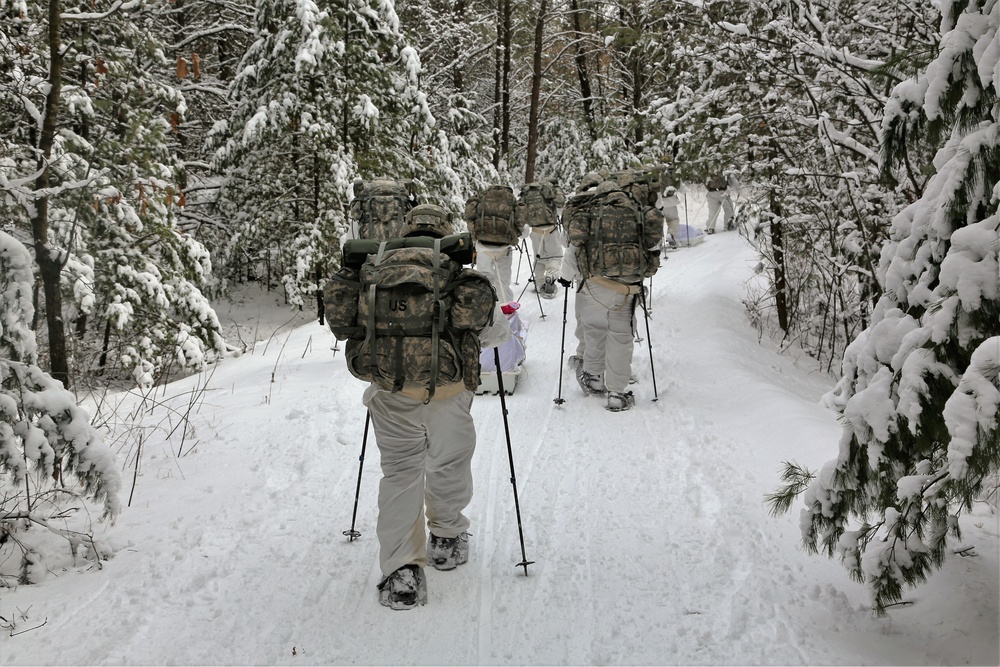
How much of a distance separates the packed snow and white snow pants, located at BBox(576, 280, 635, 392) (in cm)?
52

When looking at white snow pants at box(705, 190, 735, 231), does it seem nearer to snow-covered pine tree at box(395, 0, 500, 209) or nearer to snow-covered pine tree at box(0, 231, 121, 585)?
snow-covered pine tree at box(395, 0, 500, 209)

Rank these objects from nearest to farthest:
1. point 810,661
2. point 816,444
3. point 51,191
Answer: point 810,661 → point 51,191 → point 816,444

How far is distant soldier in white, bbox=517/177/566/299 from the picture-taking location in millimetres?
13203

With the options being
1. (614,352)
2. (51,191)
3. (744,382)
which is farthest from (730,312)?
(51,191)

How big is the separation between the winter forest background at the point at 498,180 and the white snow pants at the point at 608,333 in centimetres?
230

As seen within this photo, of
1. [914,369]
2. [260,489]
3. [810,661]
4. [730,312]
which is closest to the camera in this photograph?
[914,369]

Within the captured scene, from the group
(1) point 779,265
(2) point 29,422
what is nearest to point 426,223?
(2) point 29,422

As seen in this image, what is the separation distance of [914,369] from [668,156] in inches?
433

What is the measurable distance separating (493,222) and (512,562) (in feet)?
24.7

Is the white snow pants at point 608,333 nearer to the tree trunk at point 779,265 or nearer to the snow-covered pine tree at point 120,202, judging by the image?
the tree trunk at point 779,265

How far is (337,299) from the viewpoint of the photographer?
4.13 m

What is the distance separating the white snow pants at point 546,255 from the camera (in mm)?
14289

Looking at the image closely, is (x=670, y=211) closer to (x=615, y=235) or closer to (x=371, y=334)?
(x=615, y=235)

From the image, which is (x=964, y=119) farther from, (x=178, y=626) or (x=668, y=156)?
(x=668, y=156)
